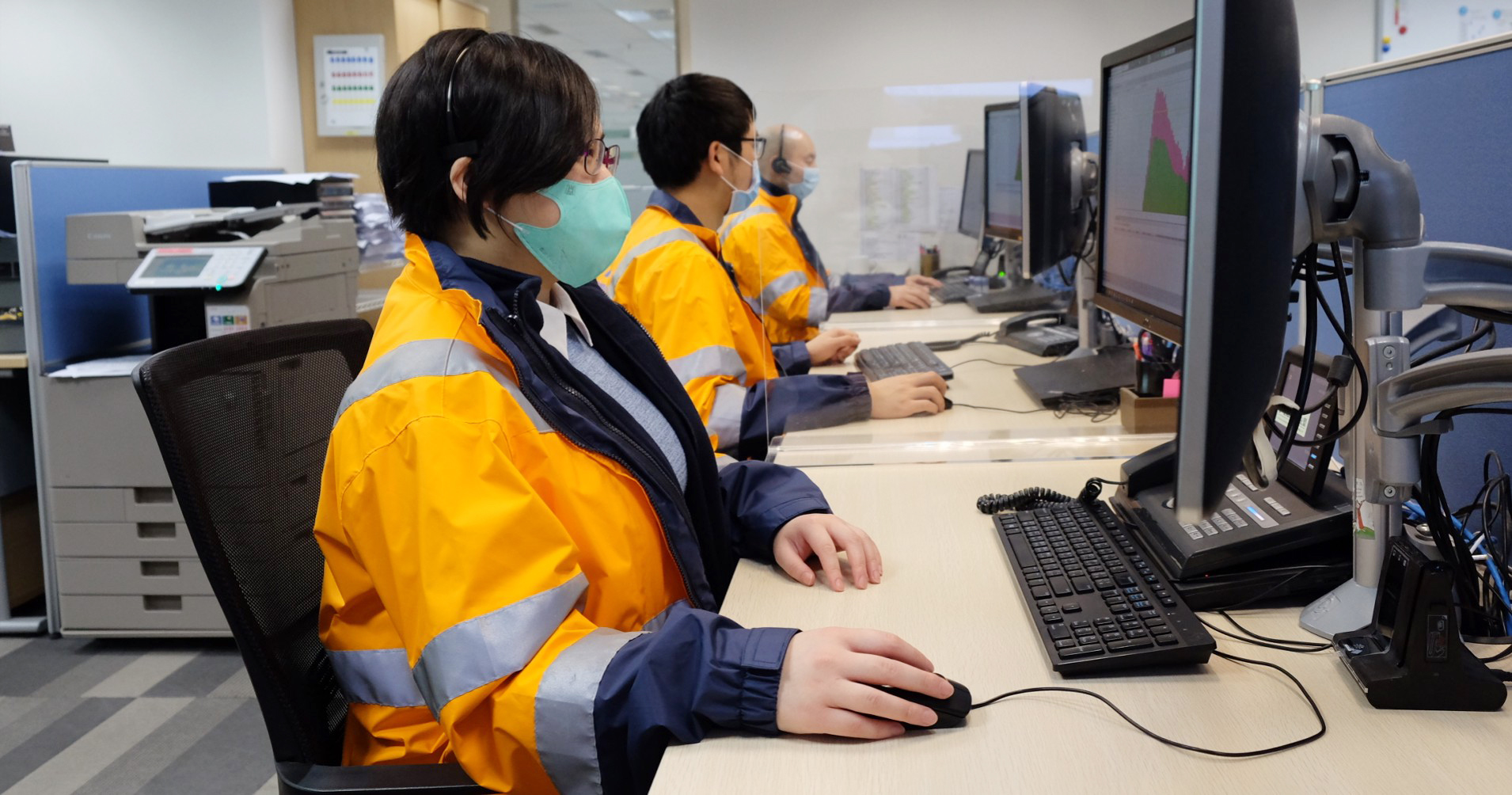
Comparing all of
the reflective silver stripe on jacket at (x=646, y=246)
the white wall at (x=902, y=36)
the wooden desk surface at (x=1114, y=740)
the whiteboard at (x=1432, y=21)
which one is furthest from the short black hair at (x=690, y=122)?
the whiteboard at (x=1432, y=21)

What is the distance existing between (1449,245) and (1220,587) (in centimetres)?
34

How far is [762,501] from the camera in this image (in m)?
1.26

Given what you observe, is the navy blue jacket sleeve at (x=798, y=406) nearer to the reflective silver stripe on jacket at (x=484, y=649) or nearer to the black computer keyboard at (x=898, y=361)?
the black computer keyboard at (x=898, y=361)

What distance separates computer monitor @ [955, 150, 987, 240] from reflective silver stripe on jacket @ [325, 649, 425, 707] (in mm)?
2051

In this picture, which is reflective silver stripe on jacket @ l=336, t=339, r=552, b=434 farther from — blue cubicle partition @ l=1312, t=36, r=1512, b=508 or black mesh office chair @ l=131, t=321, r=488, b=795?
blue cubicle partition @ l=1312, t=36, r=1512, b=508

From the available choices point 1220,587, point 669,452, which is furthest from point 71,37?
point 1220,587

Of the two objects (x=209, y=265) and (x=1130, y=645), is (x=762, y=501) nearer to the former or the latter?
(x=1130, y=645)

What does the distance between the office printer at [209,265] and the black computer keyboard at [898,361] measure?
142cm

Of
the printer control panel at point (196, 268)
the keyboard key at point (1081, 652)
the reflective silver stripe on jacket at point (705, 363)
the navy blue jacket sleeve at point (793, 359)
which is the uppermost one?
the printer control panel at point (196, 268)

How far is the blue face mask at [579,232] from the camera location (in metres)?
1.13

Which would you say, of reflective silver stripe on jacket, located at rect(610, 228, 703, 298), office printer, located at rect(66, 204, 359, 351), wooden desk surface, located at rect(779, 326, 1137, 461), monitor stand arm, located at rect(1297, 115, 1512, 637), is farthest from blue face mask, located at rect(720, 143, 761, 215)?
monitor stand arm, located at rect(1297, 115, 1512, 637)

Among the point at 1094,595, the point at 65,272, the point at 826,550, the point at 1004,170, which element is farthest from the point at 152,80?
the point at 1094,595

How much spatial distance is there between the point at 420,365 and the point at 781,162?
169 centimetres

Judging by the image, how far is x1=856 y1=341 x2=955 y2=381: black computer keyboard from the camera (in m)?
2.13
